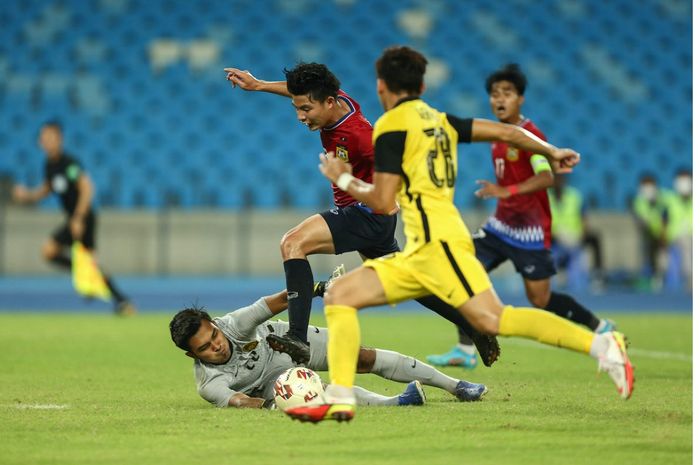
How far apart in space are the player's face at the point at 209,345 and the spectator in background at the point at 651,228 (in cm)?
1546

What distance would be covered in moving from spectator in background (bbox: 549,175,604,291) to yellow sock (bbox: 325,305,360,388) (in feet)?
49.7

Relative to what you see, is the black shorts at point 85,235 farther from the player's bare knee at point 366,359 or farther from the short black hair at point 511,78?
the player's bare knee at point 366,359

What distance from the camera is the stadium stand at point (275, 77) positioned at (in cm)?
2248

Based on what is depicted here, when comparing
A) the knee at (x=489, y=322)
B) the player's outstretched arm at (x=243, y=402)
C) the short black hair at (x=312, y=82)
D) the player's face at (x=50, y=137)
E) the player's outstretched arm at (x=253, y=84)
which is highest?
the player's face at (x=50, y=137)

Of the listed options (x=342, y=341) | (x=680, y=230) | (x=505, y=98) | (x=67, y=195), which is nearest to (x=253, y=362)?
(x=342, y=341)

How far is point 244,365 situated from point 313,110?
5.56 ft

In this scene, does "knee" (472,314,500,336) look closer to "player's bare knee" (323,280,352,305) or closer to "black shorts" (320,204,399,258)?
"player's bare knee" (323,280,352,305)

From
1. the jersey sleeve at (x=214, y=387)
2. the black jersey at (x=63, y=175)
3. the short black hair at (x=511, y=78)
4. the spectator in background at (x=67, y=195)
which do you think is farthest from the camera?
the black jersey at (x=63, y=175)

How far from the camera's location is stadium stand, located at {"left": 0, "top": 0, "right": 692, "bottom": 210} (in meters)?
22.5

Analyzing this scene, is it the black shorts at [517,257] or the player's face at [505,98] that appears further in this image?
the black shorts at [517,257]

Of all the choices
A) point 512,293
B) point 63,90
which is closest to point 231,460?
point 512,293

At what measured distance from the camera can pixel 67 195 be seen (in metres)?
15.6

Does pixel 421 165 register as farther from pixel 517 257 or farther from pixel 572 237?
pixel 572 237

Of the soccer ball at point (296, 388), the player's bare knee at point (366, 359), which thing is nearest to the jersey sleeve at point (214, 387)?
the soccer ball at point (296, 388)
